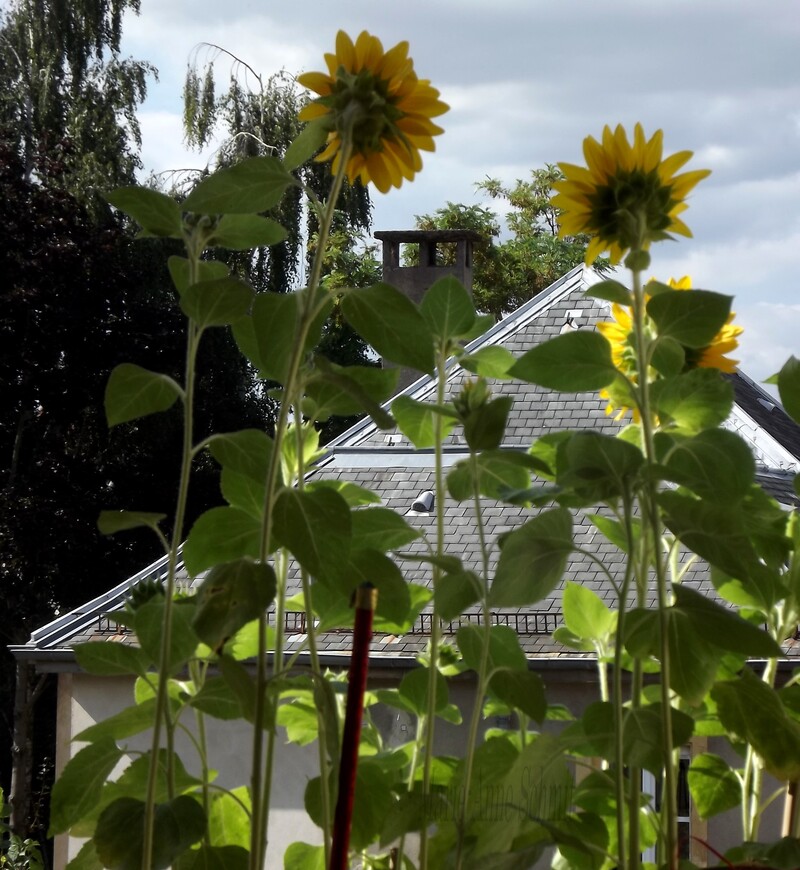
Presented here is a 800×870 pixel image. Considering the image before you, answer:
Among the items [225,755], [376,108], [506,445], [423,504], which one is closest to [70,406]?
[423,504]

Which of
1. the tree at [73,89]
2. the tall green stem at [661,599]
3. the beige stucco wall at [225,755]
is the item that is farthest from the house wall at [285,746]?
the tree at [73,89]

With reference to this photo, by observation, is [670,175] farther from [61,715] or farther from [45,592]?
[45,592]

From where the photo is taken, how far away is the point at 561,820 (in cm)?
61

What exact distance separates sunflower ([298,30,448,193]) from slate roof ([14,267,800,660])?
4.72 metres

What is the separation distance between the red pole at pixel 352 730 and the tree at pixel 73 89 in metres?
13.7

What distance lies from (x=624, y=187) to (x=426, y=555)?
221 millimetres

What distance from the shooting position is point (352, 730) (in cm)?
48

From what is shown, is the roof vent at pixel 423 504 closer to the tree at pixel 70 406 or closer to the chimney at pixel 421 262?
the chimney at pixel 421 262

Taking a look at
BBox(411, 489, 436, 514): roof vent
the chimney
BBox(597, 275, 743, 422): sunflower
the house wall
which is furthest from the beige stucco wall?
the chimney

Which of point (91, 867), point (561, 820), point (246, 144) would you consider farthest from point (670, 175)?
point (246, 144)

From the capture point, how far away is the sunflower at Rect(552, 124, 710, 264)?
60 centimetres

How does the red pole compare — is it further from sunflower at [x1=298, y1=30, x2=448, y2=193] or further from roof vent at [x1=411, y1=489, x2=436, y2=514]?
roof vent at [x1=411, y1=489, x2=436, y2=514]

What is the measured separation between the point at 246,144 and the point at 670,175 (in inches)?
552

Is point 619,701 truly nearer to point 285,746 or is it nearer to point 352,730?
point 352,730
